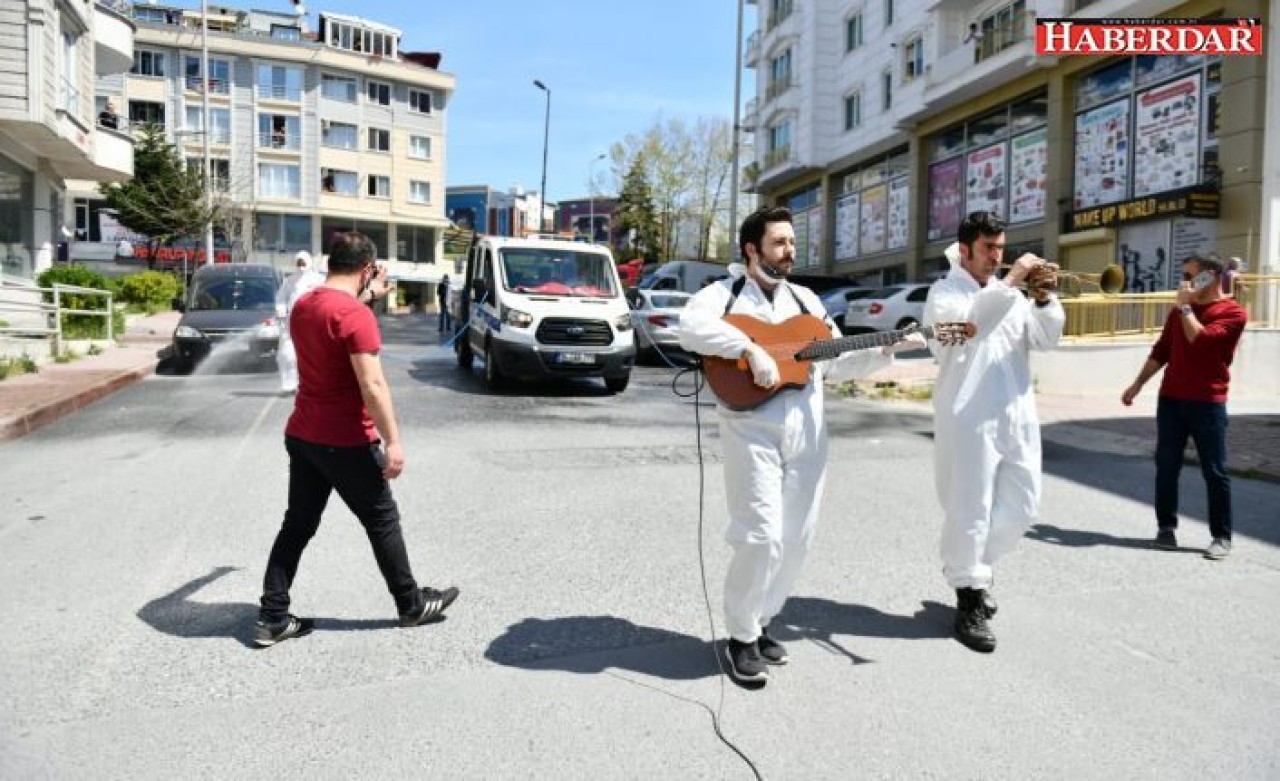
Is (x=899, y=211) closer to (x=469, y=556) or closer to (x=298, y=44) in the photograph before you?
(x=469, y=556)

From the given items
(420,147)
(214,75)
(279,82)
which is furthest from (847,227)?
(214,75)

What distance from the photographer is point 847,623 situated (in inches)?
181

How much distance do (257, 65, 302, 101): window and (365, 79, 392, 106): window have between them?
157 inches

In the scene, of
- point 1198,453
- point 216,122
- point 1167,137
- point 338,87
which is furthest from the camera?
point 338,87

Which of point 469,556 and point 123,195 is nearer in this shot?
point 469,556

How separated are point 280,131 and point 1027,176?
44.8m

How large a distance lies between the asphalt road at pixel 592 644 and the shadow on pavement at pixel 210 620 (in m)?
0.02

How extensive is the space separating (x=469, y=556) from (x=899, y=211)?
30.0 m

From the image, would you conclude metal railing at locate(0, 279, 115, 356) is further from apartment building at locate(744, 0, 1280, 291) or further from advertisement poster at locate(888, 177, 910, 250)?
advertisement poster at locate(888, 177, 910, 250)

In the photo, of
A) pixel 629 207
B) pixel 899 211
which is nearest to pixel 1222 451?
pixel 899 211

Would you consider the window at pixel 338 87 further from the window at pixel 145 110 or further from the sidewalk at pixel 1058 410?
the sidewalk at pixel 1058 410

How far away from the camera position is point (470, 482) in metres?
7.72

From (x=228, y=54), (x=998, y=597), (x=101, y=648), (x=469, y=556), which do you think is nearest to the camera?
(x=101, y=648)

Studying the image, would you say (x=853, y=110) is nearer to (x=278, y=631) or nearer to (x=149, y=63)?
(x=278, y=631)
